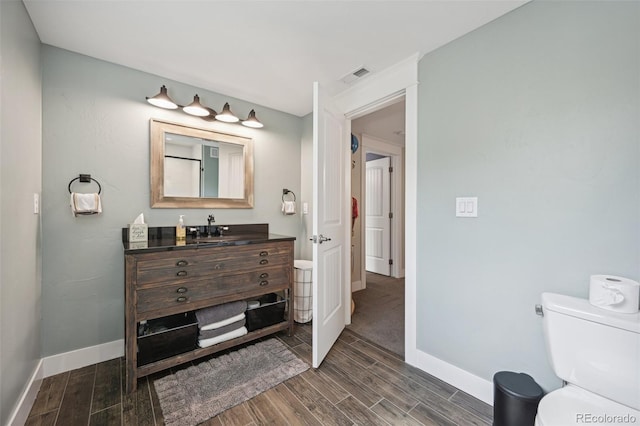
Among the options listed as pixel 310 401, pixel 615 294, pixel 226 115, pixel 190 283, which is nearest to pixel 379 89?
pixel 226 115

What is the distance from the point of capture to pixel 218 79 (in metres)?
2.32

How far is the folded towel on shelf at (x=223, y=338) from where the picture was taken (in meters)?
1.94

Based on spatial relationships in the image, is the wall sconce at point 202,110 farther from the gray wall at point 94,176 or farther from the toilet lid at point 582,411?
the toilet lid at point 582,411

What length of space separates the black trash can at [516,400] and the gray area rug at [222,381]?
1.20m

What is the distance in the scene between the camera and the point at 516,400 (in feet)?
4.10

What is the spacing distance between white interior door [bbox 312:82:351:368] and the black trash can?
109 cm

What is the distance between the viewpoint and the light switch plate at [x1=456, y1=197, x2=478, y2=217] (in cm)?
166

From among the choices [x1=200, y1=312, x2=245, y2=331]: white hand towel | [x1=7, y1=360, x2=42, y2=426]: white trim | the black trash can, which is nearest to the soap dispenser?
[x1=200, y1=312, x2=245, y2=331]: white hand towel

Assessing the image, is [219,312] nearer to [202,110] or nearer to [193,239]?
[193,239]


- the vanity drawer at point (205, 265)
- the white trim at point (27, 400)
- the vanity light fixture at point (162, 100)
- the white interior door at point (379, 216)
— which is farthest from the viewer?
the white interior door at point (379, 216)

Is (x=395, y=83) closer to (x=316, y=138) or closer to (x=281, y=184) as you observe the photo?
(x=316, y=138)

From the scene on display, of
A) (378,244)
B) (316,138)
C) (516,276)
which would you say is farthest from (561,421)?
(378,244)

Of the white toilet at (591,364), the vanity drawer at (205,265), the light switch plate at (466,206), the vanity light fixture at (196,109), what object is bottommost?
the white toilet at (591,364)

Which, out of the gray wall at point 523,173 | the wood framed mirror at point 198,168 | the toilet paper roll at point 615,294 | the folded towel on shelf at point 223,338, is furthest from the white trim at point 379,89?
the folded towel on shelf at point 223,338
